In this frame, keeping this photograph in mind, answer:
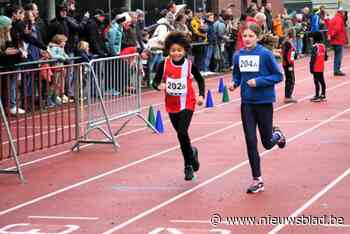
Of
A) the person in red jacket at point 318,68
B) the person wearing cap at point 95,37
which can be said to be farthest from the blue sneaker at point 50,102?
the person in red jacket at point 318,68

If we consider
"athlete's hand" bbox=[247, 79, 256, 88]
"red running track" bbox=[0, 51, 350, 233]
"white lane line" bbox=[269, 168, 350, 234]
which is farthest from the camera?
"athlete's hand" bbox=[247, 79, 256, 88]

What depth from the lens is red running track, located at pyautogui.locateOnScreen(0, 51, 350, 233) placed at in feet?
27.0

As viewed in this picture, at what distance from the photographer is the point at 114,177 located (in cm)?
1066

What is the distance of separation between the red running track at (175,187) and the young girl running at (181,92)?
1.15 feet

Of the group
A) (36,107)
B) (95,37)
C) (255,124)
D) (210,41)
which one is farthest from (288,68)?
(255,124)

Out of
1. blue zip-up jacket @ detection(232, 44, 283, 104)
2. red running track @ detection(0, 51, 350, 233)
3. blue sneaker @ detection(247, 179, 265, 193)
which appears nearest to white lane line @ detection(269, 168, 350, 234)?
red running track @ detection(0, 51, 350, 233)

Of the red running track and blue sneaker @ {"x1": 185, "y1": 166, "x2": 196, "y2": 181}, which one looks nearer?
the red running track

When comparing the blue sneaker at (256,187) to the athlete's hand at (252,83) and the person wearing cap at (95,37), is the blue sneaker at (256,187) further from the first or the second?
the person wearing cap at (95,37)

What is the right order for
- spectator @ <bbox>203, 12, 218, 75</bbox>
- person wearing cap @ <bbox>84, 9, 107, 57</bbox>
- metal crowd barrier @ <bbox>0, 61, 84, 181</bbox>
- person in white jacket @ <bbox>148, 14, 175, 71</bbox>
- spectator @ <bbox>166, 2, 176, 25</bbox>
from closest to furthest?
1. metal crowd barrier @ <bbox>0, 61, 84, 181</bbox>
2. person wearing cap @ <bbox>84, 9, 107, 57</bbox>
3. person in white jacket @ <bbox>148, 14, 175, 71</bbox>
4. spectator @ <bbox>166, 2, 176, 25</bbox>
5. spectator @ <bbox>203, 12, 218, 75</bbox>

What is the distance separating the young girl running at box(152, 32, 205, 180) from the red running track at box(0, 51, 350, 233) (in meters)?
0.35

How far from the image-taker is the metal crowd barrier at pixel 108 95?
13047 mm

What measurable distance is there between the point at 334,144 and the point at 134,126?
170 inches

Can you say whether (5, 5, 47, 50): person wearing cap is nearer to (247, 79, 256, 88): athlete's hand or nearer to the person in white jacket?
the person in white jacket

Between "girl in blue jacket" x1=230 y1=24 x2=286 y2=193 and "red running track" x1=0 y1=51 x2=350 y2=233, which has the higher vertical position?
"girl in blue jacket" x1=230 y1=24 x2=286 y2=193
